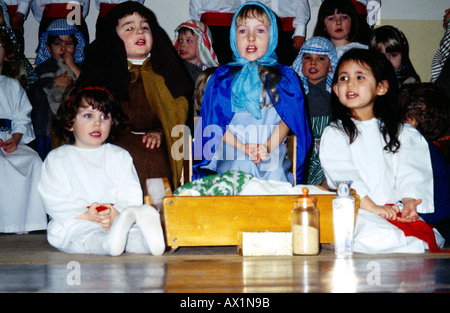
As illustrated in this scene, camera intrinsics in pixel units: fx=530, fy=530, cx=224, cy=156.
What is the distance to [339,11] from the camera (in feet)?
14.5

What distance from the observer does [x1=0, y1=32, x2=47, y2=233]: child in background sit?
3531mm

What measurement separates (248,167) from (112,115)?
81 centimetres

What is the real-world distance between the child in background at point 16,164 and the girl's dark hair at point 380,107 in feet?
6.85

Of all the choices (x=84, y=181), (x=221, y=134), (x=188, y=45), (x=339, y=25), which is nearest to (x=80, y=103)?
(x=84, y=181)

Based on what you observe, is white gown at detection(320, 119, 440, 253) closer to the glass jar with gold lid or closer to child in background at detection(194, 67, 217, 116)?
the glass jar with gold lid

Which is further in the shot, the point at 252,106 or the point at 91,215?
the point at 252,106

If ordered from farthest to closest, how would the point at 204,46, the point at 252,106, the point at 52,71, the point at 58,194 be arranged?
the point at 204,46 → the point at 52,71 → the point at 252,106 → the point at 58,194

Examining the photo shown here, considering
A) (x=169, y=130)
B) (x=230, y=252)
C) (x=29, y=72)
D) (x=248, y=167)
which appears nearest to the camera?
(x=230, y=252)

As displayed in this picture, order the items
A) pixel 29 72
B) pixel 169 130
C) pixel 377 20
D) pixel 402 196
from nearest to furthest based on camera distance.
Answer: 1. pixel 402 196
2. pixel 169 130
3. pixel 29 72
4. pixel 377 20

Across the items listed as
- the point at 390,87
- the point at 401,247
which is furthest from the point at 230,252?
the point at 390,87

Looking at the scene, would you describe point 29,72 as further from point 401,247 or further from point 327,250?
point 401,247

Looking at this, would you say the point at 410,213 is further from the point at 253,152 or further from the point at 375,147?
A: the point at 253,152

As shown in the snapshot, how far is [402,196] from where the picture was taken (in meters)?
2.79

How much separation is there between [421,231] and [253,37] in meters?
1.44
